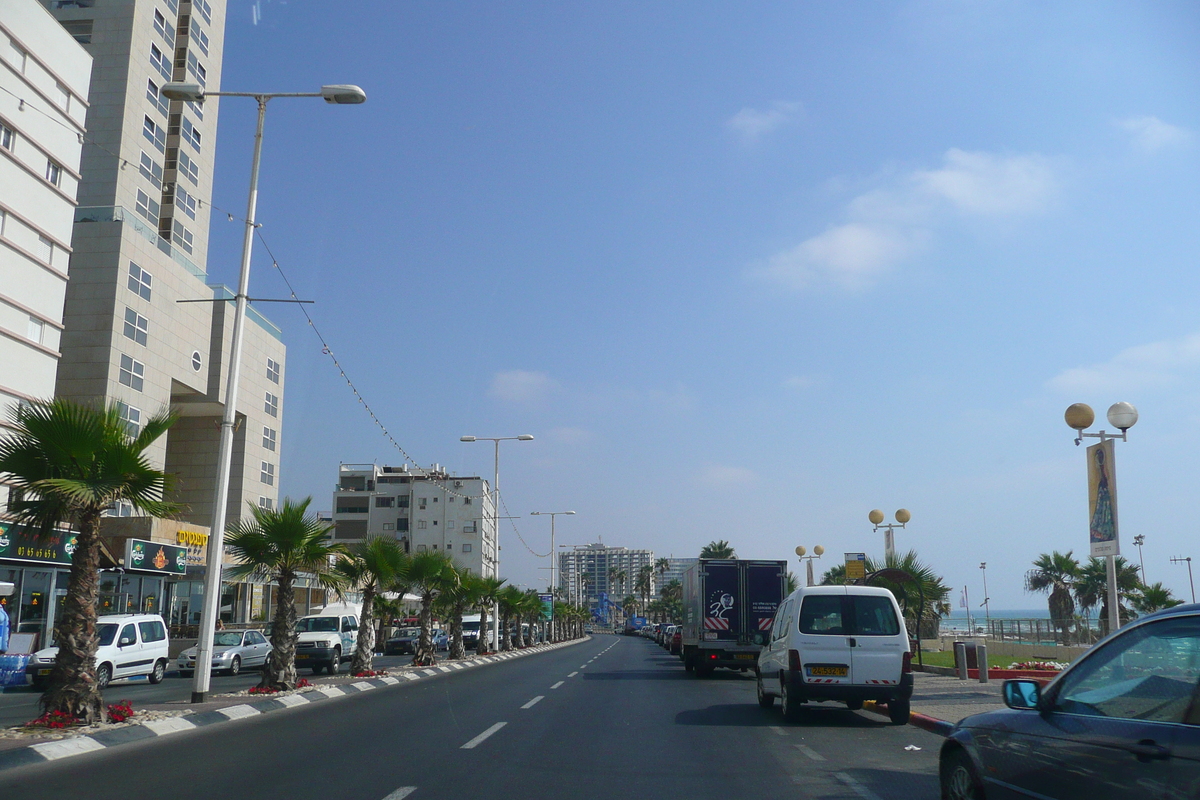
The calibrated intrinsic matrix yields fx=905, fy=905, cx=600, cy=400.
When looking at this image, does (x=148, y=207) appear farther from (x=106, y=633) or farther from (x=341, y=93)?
(x=341, y=93)

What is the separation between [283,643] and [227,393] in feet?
20.1

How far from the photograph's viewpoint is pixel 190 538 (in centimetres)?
4559

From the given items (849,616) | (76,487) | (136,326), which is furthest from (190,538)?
(849,616)

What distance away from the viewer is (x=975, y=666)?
76.0 ft

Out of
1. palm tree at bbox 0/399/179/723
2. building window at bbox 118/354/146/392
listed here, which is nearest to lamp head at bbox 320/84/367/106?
palm tree at bbox 0/399/179/723

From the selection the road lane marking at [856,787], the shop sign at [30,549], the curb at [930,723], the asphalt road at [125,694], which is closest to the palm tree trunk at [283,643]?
the asphalt road at [125,694]

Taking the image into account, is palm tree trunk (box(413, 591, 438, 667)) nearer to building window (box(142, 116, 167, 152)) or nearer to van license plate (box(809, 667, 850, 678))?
van license plate (box(809, 667, 850, 678))

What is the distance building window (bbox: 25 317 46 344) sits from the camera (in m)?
35.1

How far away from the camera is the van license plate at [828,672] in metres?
13.3

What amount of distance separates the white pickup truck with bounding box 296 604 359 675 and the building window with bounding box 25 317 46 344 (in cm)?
1547

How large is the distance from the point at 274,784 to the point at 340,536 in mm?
106540

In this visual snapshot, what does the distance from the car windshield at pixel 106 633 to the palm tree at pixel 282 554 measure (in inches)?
234

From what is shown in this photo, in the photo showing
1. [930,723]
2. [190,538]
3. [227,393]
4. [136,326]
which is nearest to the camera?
[930,723]

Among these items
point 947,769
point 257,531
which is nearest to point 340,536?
point 257,531
